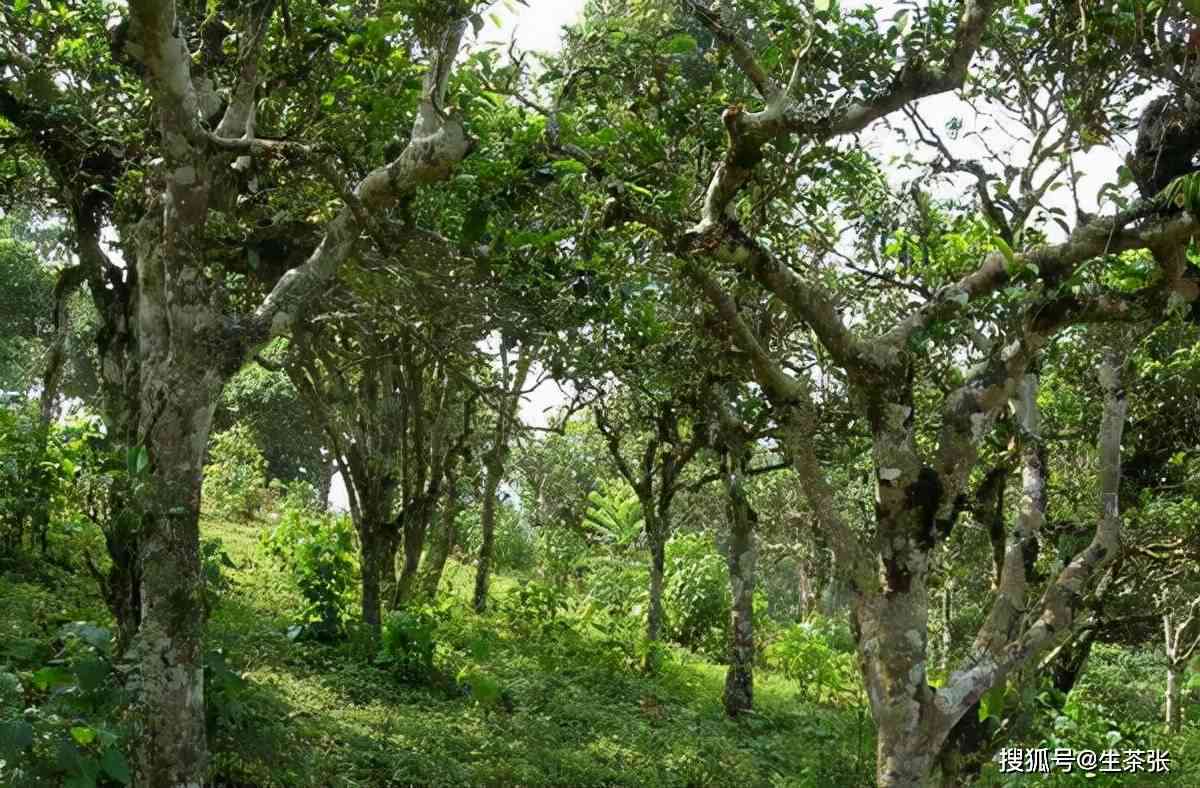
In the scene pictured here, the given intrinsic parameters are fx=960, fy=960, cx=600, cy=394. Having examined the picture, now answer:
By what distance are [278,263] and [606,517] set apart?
10.7 meters

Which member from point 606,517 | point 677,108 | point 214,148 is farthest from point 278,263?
point 606,517

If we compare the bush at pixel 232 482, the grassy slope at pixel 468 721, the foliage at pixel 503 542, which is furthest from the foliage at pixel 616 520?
the bush at pixel 232 482

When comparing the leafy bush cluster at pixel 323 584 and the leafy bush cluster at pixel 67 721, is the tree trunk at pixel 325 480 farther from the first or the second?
the leafy bush cluster at pixel 67 721

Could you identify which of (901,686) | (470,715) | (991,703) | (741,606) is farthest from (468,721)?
(991,703)

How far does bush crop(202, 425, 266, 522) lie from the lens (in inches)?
748

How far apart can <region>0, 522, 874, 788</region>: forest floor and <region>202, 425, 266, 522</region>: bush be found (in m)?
6.59

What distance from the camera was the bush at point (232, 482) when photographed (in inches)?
748

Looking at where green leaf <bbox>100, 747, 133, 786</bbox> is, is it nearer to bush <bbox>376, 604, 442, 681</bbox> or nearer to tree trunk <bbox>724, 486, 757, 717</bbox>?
bush <bbox>376, 604, 442, 681</bbox>

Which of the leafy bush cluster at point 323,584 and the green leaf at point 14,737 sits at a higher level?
the leafy bush cluster at point 323,584

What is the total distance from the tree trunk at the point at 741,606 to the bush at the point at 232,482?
1148 centimetres

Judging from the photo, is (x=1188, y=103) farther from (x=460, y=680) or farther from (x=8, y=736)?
(x=460, y=680)

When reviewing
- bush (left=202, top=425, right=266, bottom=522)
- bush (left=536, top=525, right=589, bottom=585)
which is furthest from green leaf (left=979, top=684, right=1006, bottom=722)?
bush (left=202, top=425, right=266, bottom=522)

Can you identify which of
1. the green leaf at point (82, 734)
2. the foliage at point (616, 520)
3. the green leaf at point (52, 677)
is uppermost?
the foliage at point (616, 520)

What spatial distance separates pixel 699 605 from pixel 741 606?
449cm
